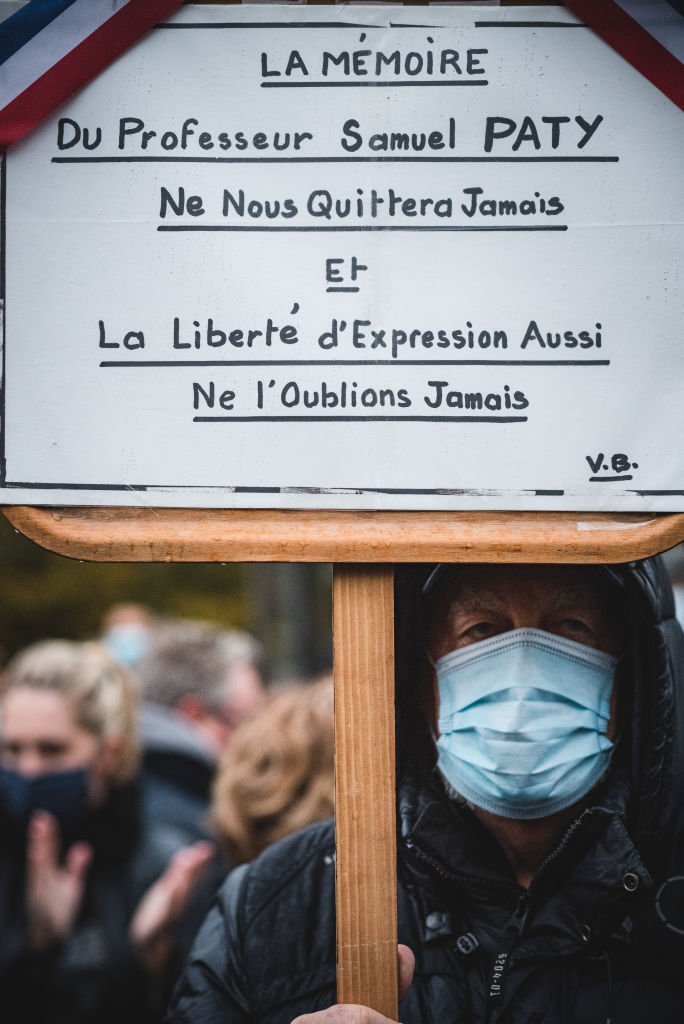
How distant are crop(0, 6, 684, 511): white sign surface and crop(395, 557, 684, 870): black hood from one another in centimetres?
30

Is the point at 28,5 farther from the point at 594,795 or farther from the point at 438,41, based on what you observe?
the point at 594,795

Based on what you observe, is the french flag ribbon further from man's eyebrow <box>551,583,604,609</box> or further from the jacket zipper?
the jacket zipper

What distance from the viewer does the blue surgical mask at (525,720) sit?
1605 millimetres

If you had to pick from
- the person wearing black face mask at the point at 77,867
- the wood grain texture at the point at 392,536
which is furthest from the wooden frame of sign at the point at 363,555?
the person wearing black face mask at the point at 77,867

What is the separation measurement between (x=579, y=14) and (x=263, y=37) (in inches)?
18.2

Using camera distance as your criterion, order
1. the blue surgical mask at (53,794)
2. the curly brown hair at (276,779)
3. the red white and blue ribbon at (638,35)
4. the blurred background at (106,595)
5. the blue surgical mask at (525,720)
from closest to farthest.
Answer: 1. the red white and blue ribbon at (638,35)
2. the blue surgical mask at (525,720)
3. the curly brown hair at (276,779)
4. the blue surgical mask at (53,794)
5. the blurred background at (106,595)

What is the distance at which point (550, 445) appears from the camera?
4.66ft

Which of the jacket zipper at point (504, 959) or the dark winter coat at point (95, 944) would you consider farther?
the dark winter coat at point (95, 944)

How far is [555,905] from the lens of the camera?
1689 mm

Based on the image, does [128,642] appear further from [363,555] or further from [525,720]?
[363,555]

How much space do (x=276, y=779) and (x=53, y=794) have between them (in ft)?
3.29

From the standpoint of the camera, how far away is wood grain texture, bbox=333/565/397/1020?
4.76 feet

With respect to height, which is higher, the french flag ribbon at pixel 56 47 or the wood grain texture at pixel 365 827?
the french flag ribbon at pixel 56 47

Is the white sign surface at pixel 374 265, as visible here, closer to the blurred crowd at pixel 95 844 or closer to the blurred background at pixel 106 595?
the blurred crowd at pixel 95 844
